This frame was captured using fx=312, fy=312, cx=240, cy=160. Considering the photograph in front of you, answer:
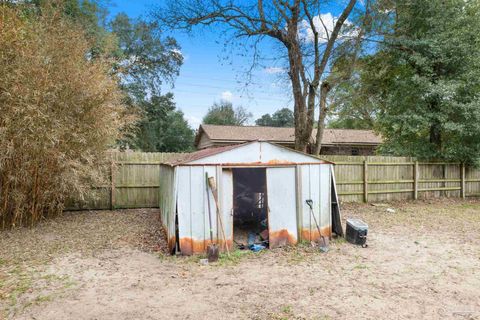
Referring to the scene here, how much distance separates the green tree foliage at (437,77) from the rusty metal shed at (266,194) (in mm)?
6810

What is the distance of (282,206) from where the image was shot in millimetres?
5895

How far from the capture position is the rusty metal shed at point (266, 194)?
17.6 ft

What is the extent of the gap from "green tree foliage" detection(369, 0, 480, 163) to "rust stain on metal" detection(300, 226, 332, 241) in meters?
6.78

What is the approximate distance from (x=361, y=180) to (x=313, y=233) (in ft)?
16.4

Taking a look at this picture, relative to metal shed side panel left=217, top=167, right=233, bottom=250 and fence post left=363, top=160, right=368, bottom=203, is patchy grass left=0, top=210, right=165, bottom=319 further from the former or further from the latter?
fence post left=363, top=160, right=368, bottom=203

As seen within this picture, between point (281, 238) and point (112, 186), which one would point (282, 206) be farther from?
point (112, 186)

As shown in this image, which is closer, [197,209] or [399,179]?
[197,209]

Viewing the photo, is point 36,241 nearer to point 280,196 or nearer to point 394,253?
point 280,196

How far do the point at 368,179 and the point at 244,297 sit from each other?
7.98m

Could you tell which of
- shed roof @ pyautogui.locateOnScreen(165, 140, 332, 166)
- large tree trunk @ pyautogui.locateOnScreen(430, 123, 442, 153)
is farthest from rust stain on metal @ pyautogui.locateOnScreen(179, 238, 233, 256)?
large tree trunk @ pyautogui.locateOnScreen(430, 123, 442, 153)

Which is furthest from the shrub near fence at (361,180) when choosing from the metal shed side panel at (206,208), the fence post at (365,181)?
the metal shed side panel at (206,208)

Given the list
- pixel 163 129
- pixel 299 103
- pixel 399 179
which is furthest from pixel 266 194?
pixel 163 129

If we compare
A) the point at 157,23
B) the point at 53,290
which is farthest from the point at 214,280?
the point at 157,23

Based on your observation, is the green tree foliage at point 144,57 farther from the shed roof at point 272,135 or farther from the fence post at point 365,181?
the fence post at point 365,181
